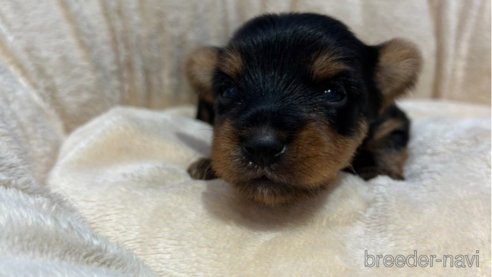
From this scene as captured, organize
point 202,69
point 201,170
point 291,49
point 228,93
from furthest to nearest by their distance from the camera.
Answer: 1. point 202,69
2. point 201,170
3. point 228,93
4. point 291,49

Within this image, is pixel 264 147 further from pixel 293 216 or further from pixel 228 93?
pixel 228 93

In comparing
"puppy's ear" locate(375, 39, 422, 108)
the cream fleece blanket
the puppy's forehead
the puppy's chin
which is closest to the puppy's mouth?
the puppy's chin

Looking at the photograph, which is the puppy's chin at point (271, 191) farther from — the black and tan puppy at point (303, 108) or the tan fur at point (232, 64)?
the tan fur at point (232, 64)

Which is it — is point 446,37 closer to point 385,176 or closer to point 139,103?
point 385,176

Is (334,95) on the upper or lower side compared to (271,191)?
upper

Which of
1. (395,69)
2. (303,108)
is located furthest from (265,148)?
(395,69)

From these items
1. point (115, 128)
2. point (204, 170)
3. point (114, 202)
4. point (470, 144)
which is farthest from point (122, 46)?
point (470, 144)
